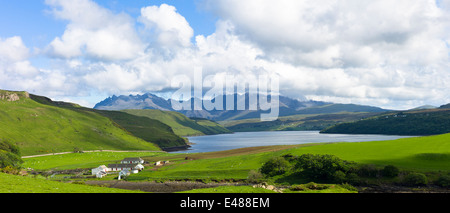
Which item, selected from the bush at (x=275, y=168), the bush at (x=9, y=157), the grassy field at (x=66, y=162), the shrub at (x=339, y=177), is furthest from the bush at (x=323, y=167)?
the bush at (x=9, y=157)

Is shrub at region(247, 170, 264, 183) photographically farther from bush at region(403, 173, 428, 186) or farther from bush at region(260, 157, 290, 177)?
bush at region(403, 173, 428, 186)

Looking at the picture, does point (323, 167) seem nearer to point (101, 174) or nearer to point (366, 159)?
point (366, 159)

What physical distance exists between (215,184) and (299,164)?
29440 millimetres

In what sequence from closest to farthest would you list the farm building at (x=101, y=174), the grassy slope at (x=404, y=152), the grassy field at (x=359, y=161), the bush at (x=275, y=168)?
the grassy slope at (x=404, y=152), the grassy field at (x=359, y=161), the bush at (x=275, y=168), the farm building at (x=101, y=174)

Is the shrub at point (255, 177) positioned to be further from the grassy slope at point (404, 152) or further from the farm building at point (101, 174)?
the farm building at point (101, 174)

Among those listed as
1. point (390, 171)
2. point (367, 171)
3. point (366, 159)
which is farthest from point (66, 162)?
point (390, 171)

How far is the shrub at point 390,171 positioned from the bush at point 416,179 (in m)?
3.96

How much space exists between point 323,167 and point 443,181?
30175 mm

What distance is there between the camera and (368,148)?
12131 cm

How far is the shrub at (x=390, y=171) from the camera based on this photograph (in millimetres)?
83125

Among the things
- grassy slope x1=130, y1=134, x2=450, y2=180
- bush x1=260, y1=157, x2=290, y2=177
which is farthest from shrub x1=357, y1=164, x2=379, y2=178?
bush x1=260, y1=157, x2=290, y2=177

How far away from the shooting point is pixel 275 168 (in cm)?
10031
